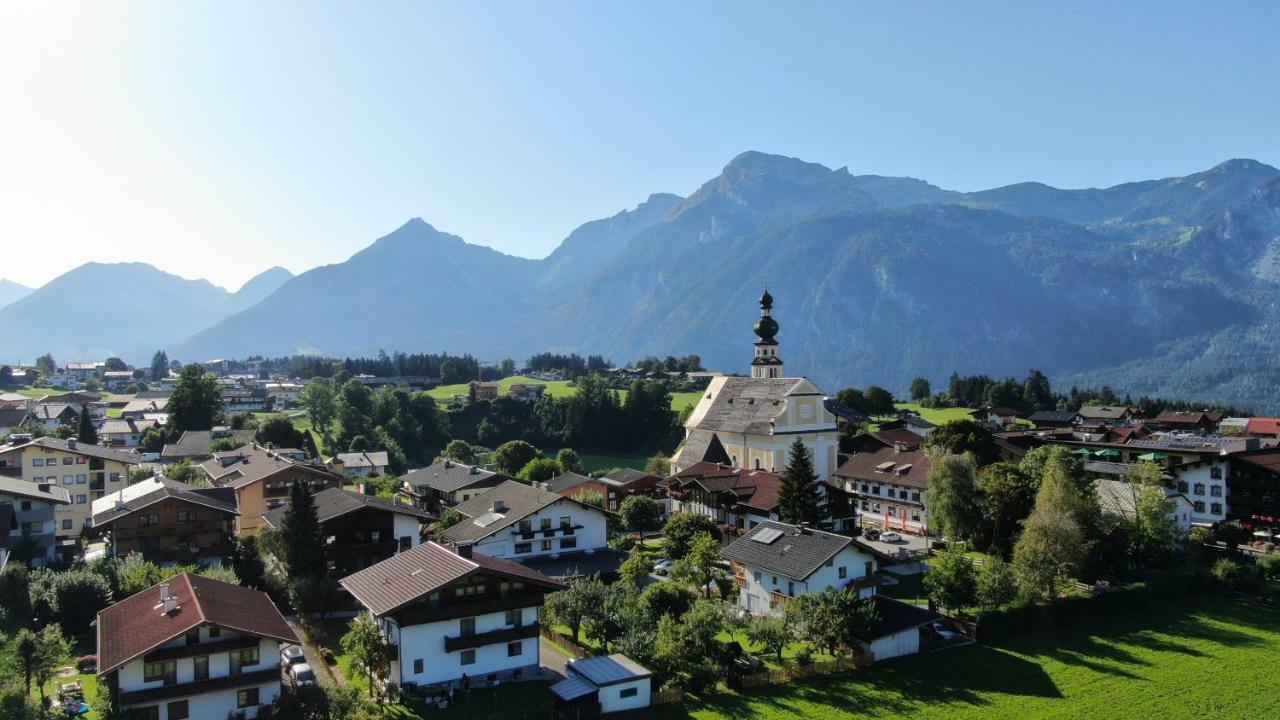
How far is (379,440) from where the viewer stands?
9744cm

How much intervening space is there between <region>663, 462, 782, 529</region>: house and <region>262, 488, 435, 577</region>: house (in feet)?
64.4

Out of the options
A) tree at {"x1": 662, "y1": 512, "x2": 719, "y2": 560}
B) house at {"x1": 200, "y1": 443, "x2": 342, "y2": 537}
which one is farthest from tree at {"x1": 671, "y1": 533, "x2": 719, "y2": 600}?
house at {"x1": 200, "y1": 443, "x2": 342, "y2": 537}

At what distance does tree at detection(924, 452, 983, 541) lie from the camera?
49656 mm

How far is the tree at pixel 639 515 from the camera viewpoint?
184ft

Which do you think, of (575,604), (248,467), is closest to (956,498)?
(575,604)

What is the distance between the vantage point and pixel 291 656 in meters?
32.2

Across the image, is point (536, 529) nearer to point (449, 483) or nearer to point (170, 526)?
point (449, 483)

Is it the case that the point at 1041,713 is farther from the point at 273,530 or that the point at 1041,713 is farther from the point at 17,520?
the point at 17,520

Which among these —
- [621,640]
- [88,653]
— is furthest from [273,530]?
[621,640]

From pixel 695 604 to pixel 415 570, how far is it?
12377mm

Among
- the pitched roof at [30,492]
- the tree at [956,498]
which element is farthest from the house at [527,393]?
the tree at [956,498]

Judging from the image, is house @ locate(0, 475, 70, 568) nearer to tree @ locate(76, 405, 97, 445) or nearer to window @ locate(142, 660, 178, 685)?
window @ locate(142, 660, 178, 685)

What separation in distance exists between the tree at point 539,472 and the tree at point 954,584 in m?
41.5

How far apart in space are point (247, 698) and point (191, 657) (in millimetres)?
2349
